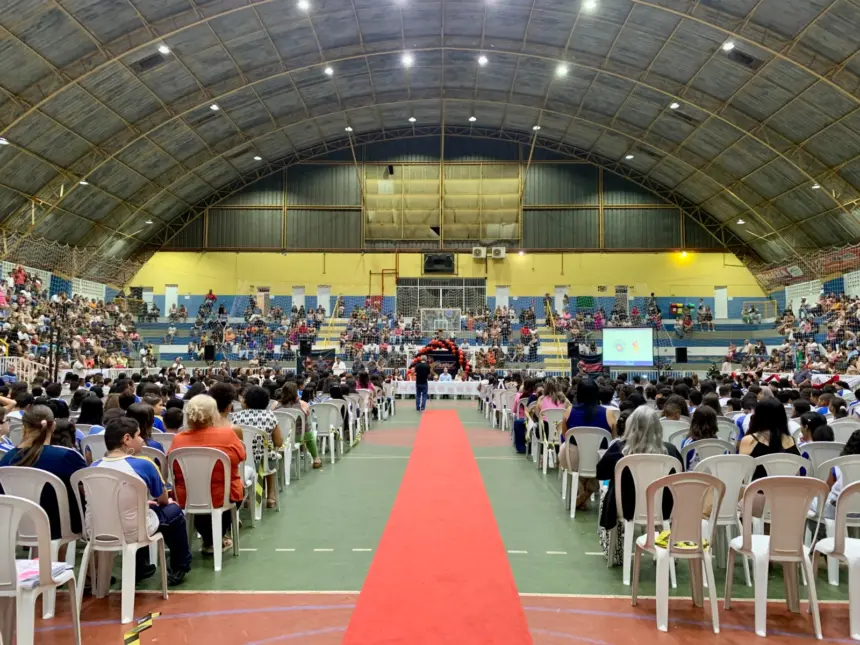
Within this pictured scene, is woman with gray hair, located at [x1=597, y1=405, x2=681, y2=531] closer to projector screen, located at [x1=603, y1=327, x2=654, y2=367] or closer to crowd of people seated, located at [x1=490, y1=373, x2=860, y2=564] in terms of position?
crowd of people seated, located at [x1=490, y1=373, x2=860, y2=564]

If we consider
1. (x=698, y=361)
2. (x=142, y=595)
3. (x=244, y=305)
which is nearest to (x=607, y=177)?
(x=698, y=361)

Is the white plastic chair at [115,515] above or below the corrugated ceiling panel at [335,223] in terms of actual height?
below

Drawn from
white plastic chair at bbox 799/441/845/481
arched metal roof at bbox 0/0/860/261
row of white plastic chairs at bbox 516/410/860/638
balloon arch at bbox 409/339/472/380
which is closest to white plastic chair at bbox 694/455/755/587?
row of white plastic chairs at bbox 516/410/860/638

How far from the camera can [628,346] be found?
1853 centimetres

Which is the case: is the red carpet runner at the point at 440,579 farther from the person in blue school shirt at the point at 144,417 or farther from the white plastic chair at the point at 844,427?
the white plastic chair at the point at 844,427

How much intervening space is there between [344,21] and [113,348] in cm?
1361

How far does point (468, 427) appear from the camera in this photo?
12.1 meters

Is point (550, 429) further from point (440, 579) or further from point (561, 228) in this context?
point (561, 228)

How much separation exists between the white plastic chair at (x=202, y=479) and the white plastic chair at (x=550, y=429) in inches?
158

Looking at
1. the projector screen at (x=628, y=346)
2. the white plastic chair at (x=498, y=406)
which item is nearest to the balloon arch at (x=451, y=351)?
the projector screen at (x=628, y=346)

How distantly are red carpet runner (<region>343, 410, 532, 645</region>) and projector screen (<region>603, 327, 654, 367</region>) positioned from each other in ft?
41.1

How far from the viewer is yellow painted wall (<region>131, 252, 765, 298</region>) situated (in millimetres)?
27953

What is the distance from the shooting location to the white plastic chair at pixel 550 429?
727 cm

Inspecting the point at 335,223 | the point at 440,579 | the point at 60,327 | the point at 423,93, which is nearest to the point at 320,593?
the point at 440,579
